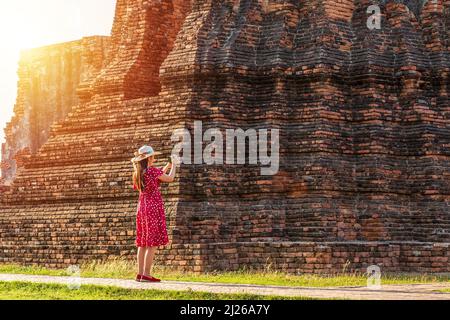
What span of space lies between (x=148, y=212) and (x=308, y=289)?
7.60 ft

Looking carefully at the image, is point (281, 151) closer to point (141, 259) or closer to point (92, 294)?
point (141, 259)

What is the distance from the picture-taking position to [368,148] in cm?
1842

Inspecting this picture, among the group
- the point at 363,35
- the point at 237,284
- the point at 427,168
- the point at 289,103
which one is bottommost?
the point at 237,284

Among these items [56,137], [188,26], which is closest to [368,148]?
[188,26]

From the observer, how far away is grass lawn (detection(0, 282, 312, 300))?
→ 11859mm

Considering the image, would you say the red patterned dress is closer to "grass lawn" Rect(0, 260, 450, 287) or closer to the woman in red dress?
the woman in red dress

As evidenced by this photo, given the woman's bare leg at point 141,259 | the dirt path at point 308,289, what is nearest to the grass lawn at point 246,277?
the dirt path at point 308,289

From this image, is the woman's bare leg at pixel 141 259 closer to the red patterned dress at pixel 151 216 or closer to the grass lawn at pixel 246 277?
the red patterned dress at pixel 151 216

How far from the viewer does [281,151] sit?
18328 millimetres

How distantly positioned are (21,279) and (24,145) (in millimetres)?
14849

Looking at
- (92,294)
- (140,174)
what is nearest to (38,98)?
(140,174)

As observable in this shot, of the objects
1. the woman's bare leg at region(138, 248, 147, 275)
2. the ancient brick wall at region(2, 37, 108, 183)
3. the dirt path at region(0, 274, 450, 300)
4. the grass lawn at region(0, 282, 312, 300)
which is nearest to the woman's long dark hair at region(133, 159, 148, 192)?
the woman's bare leg at region(138, 248, 147, 275)

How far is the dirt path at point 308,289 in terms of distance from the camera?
11.9 m

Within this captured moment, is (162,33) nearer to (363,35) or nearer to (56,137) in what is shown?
(56,137)
